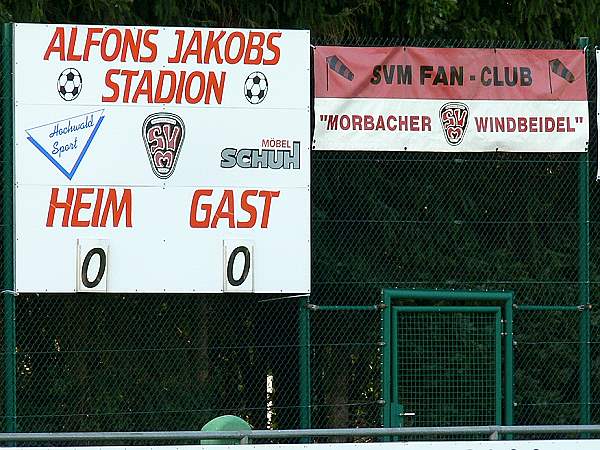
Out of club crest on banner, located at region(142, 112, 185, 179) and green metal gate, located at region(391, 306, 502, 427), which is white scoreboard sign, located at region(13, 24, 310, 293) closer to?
club crest on banner, located at region(142, 112, 185, 179)

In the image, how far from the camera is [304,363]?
10.9 metres

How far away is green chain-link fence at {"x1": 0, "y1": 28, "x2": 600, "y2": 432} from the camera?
11039mm

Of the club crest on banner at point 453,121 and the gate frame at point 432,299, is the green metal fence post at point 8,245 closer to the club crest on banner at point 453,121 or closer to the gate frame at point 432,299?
the gate frame at point 432,299

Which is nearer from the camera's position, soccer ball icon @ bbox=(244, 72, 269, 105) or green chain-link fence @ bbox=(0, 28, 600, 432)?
soccer ball icon @ bbox=(244, 72, 269, 105)

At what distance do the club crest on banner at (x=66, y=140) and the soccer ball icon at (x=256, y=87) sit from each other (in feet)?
4.17

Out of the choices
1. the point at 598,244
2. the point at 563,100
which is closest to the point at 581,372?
the point at 598,244

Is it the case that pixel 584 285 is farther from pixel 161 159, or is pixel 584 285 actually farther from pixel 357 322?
pixel 161 159

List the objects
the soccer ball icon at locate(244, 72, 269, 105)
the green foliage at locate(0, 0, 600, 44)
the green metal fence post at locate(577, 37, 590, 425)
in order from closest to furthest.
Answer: the soccer ball icon at locate(244, 72, 269, 105) < the green metal fence post at locate(577, 37, 590, 425) < the green foliage at locate(0, 0, 600, 44)

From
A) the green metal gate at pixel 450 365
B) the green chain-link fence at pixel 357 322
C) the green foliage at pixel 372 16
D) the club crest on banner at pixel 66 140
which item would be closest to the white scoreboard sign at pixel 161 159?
the club crest on banner at pixel 66 140

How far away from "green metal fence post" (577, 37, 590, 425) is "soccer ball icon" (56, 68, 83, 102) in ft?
14.2

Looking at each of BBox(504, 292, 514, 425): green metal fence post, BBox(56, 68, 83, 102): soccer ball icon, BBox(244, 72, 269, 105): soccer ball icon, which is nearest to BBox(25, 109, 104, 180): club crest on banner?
BBox(56, 68, 83, 102): soccer ball icon

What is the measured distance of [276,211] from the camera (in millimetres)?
10695

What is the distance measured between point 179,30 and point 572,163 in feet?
11.9

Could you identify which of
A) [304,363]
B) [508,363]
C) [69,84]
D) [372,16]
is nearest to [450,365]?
[508,363]
